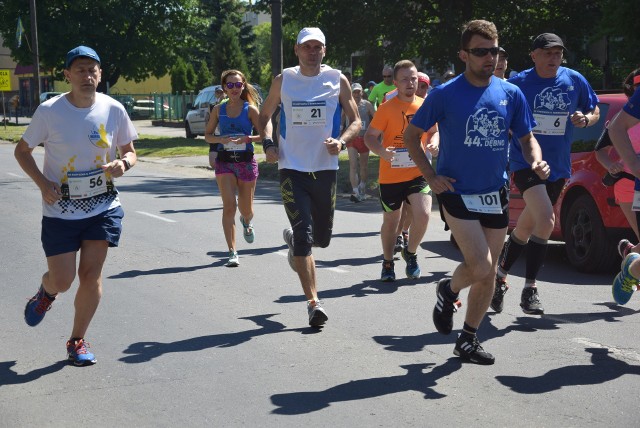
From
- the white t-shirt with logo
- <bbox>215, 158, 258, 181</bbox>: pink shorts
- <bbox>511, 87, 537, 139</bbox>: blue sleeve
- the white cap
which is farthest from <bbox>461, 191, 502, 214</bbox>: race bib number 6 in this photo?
<bbox>215, 158, 258, 181</bbox>: pink shorts

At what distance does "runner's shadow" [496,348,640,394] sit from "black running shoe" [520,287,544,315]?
4.20ft

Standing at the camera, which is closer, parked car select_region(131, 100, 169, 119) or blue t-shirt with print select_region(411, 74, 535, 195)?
blue t-shirt with print select_region(411, 74, 535, 195)

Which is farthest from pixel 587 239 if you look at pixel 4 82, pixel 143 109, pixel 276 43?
pixel 143 109

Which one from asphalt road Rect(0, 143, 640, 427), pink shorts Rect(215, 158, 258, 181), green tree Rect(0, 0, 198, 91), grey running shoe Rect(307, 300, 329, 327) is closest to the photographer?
asphalt road Rect(0, 143, 640, 427)

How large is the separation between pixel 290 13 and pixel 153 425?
24.0 m

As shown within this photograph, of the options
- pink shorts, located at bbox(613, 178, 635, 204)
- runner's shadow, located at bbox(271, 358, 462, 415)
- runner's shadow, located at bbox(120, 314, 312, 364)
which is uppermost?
pink shorts, located at bbox(613, 178, 635, 204)

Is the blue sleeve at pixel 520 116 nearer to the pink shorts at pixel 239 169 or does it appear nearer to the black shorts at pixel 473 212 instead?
the black shorts at pixel 473 212

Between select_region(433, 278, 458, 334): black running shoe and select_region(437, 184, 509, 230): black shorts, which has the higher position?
select_region(437, 184, 509, 230): black shorts

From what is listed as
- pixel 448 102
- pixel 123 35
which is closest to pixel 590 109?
pixel 448 102

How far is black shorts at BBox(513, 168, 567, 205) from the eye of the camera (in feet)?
24.2

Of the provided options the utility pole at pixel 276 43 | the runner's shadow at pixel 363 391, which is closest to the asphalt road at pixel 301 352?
the runner's shadow at pixel 363 391

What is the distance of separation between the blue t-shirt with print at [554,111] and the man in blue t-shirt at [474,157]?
1454 millimetres

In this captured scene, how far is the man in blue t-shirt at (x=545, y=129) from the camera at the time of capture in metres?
7.49

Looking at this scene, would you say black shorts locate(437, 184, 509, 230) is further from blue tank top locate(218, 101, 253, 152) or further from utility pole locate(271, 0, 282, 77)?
utility pole locate(271, 0, 282, 77)
